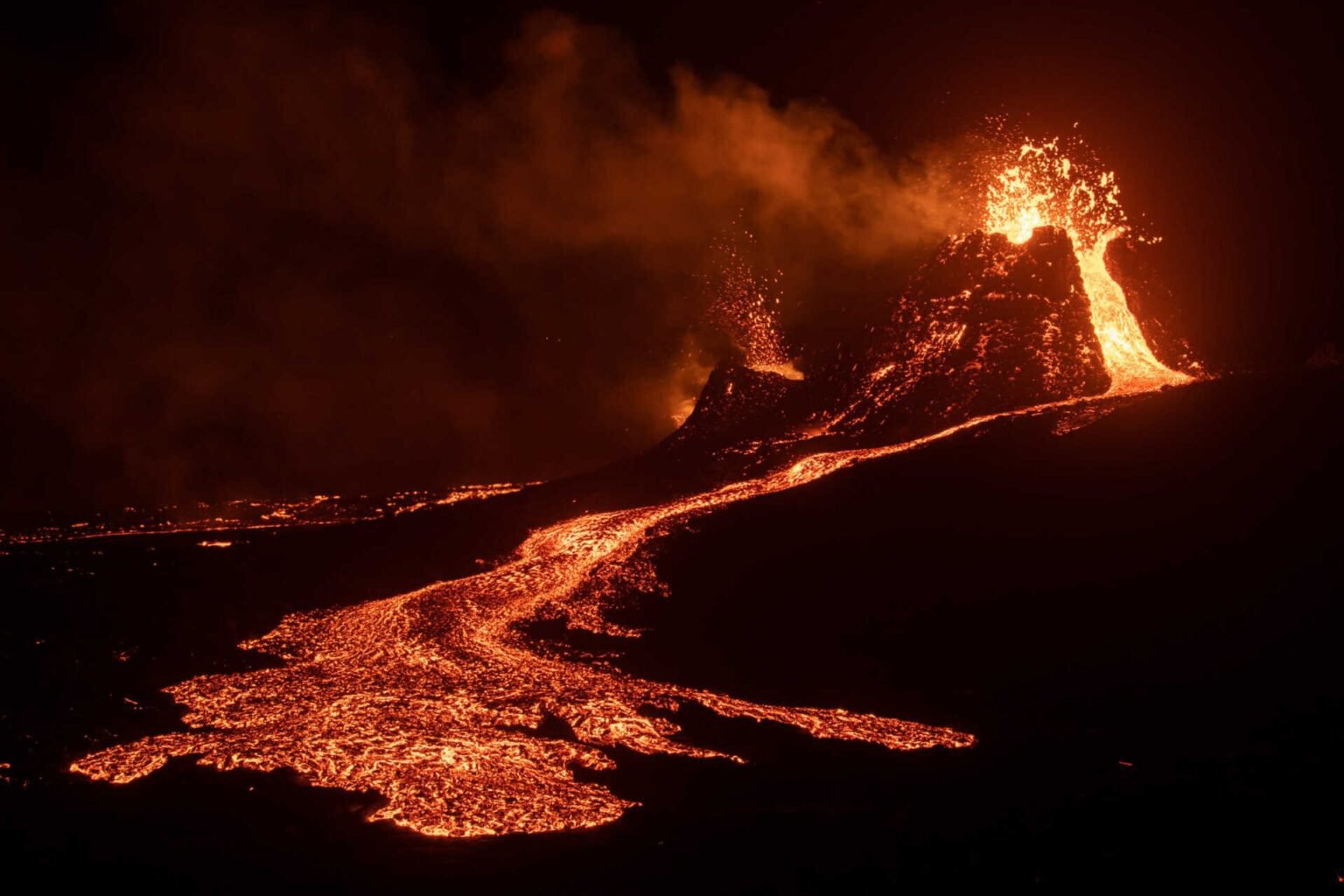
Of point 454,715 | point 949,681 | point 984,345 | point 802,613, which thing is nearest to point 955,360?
point 984,345

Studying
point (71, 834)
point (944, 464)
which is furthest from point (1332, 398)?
point (71, 834)

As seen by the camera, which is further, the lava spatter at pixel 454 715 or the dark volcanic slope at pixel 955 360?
the dark volcanic slope at pixel 955 360

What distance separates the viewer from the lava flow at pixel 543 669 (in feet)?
31.4

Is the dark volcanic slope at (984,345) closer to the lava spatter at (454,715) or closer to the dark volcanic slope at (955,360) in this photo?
the dark volcanic slope at (955,360)

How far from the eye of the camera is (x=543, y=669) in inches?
487

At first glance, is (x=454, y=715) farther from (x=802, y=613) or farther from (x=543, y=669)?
(x=802, y=613)

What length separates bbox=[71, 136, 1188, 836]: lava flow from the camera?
31.4 ft

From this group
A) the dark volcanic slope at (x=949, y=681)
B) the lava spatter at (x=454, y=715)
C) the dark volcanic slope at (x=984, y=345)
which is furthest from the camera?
the dark volcanic slope at (x=984, y=345)

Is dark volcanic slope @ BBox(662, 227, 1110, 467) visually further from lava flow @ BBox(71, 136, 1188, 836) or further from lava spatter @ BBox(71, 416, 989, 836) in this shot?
lava spatter @ BBox(71, 416, 989, 836)

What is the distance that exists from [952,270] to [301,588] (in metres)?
12.9

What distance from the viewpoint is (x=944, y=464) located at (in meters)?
16.1

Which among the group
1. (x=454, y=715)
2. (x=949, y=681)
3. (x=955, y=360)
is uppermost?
(x=955, y=360)

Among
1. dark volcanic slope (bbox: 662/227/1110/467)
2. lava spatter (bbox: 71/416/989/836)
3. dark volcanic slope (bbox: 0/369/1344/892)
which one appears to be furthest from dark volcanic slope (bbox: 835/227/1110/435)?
lava spatter (bbox: 71/416/989/836)

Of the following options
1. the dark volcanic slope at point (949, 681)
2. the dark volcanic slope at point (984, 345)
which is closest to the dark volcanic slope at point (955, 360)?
the dark volcanic slope at point (984, 345)
